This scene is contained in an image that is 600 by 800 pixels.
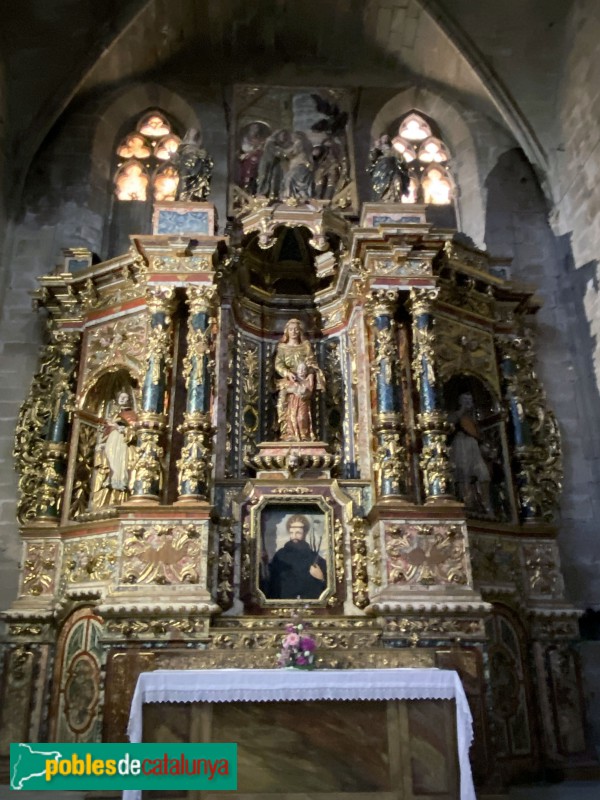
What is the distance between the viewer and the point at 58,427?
979 centimetres

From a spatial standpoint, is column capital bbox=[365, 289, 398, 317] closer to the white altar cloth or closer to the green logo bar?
the white altar cloth

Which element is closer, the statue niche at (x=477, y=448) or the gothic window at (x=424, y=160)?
the statue niche at (x=477, y=448)

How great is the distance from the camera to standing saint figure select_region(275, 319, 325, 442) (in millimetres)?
9547

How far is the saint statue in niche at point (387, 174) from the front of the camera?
10.3m

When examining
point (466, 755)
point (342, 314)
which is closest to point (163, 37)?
point (342, 314)

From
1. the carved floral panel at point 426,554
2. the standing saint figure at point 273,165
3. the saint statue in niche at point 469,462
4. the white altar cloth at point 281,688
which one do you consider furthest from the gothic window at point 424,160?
the white altar cloth at point 281,688

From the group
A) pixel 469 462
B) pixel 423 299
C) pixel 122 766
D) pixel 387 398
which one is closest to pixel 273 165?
pixel 423 299

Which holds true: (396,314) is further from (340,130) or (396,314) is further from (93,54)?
(93,54)

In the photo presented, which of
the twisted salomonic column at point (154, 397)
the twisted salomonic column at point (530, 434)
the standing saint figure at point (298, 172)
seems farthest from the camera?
the standing saint figure at point (298, 172)

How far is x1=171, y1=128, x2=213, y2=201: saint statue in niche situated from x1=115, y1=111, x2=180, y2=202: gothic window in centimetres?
191

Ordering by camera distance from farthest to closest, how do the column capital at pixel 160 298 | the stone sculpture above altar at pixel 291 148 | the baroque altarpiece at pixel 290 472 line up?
1. the stone sculpture above altar at pixel 291 148
2. the column capital at pixel 160 298
3. the baroque altarpiece at pixel 290 472

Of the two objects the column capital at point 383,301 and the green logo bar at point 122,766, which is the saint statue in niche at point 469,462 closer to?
the column capital at point 383,301

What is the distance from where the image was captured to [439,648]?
7781 millimetres

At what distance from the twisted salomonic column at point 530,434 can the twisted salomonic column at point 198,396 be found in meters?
4.12
